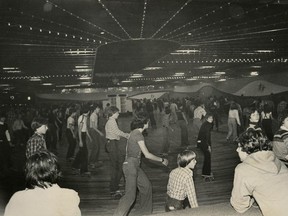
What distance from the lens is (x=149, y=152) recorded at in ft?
15.5

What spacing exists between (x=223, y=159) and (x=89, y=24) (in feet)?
14.7

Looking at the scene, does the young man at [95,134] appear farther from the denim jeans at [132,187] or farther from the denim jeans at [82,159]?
the denim jeans at [132,187]

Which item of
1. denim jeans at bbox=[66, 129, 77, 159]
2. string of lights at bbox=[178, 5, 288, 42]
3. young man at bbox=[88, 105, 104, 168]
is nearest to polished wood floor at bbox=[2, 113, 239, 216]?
denim jeans at bbox=[66, 129, 77, 159]

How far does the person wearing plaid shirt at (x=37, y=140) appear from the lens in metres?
3.55

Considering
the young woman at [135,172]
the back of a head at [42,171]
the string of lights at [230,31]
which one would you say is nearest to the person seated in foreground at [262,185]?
the back of a head at [42,171]

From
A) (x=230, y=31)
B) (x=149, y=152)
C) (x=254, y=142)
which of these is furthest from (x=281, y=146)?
(x=230, y=31)

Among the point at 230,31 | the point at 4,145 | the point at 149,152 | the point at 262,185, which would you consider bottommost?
the point at 4,145

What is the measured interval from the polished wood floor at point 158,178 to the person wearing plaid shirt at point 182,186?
1459 millimetres

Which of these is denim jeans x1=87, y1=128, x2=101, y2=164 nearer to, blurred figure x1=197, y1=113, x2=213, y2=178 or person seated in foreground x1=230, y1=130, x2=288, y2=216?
blurred figure x1=197, y1=113, x2=213, y2=178

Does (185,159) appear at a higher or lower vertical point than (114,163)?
higher

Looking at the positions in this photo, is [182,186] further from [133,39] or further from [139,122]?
[133,39]

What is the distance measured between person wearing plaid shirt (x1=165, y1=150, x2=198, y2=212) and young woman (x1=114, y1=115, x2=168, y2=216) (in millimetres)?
665

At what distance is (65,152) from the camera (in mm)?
Result: 7945

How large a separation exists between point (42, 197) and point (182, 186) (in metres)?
1.64
